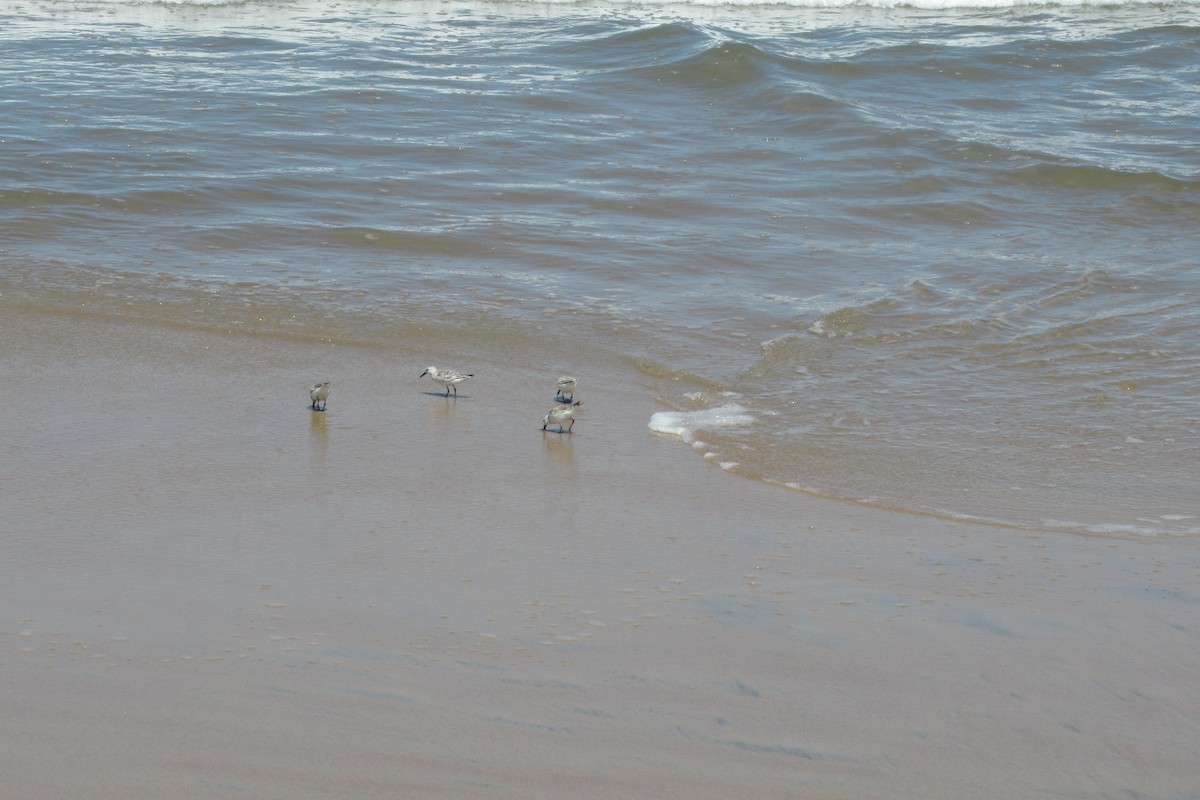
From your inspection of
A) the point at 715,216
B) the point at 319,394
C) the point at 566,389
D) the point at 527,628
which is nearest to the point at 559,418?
the point at 566,389

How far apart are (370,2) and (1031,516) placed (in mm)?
20018

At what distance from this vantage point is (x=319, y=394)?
7461mm

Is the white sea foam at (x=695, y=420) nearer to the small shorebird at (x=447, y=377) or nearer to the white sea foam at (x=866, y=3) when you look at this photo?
the small shorebird at (x=447, y=377)

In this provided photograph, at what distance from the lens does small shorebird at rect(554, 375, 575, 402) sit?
312 inches

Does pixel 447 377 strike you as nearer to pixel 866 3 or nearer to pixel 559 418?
pixel 559 418

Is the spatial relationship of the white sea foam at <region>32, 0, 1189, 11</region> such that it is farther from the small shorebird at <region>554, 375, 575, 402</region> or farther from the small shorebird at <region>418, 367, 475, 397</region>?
the small shorebird at <region>554, 375, 575, 402</region>

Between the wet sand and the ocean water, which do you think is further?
the ocean water

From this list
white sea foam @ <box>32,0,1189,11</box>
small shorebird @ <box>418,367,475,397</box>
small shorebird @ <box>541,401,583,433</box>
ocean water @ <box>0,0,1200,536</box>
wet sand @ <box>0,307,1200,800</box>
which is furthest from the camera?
white sea foam @ <box>32,0,1189,11</box>

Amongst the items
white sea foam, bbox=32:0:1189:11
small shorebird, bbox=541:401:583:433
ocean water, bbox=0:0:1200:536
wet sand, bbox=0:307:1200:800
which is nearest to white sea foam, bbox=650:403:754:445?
ocean water, bbox=0:0:1200:536

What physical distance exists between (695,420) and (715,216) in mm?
5168

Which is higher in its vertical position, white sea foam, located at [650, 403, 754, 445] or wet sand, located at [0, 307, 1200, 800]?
wet sand, located at [0, 307, 1200, 800]

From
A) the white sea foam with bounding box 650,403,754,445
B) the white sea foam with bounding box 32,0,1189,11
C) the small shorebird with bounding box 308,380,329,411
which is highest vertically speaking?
the white sea foam with bounding box 32,0,1189,11

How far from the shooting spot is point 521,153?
1451 centimetres

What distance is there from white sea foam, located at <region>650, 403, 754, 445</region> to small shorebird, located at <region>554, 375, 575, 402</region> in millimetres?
515
